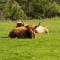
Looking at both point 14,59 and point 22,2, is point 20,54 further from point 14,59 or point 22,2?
point 22,2

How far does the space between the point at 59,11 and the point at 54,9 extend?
883mm

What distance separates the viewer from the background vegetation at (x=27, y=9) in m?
50.9

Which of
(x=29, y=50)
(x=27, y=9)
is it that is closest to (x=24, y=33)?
(x=29, y=50)

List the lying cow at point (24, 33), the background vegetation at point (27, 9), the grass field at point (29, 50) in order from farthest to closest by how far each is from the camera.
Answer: the background vegetation at point (27, 9) < the lying cow at point (24, 33) < the grass field at point (29, 50)

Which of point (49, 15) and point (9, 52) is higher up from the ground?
point (9, 52)

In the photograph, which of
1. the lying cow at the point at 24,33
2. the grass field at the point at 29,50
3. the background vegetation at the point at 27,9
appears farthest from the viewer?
the background vegetation at the point at 27,9

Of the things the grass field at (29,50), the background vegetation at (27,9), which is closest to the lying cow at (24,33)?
the grass field at (29,50)

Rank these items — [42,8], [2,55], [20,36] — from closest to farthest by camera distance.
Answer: [2,55] < [20,36] < [42,8]

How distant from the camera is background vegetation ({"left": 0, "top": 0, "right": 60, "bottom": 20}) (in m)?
50.9

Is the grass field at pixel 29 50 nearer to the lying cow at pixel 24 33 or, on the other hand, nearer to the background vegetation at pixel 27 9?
the lying cow at pixel 24 33

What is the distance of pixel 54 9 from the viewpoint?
183 ft

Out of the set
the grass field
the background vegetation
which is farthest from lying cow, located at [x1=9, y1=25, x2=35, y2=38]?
the background vegetation

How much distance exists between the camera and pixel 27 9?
55594mm

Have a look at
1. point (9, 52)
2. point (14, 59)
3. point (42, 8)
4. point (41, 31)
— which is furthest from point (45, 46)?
point (42, 8)
